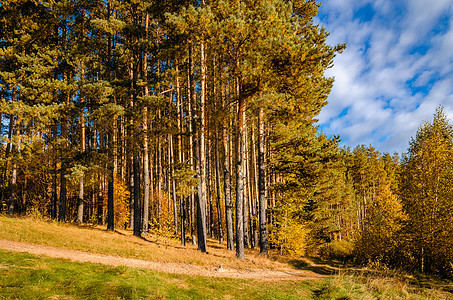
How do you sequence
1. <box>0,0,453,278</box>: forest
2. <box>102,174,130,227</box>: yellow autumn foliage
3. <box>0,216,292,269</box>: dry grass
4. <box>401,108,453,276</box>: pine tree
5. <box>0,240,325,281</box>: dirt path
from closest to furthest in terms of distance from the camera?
<box>0,240,325,281</box>: dirt path → <box>0,216,292,269</box>: dry grass → <box>0,0,453,278</box>: forest → <box>401,108,453,276</box>: pine tree → <box>102,174,130,227</box>: yellow autumn foliage

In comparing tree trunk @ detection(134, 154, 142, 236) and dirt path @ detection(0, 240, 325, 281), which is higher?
tree trunk @ detection(134, 154, 142, 236)

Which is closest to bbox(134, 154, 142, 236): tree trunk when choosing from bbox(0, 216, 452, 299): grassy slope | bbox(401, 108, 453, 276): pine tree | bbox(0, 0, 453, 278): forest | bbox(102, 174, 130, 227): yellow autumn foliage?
bbox(0, 0, 453, 278): forest

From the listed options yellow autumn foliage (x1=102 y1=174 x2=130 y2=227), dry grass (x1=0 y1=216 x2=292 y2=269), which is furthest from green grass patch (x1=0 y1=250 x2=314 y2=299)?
yellow autumn foliage (x1=102 y1=174 x2=130 y2=227)

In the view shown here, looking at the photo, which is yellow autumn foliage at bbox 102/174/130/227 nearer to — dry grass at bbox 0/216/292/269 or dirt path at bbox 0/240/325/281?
dry grass at bbox 0/216/292/269

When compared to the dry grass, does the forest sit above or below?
above

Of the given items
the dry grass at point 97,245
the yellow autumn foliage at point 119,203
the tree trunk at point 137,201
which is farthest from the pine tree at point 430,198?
the yellow autumn foliage at point 119,203

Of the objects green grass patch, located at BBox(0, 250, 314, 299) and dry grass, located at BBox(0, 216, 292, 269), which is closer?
green grass patch, located at BBox(0, 250, 314, 299)

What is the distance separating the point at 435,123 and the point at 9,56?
93.2 feet

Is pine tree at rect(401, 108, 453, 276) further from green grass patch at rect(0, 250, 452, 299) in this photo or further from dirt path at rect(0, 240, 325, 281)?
dirt path at rect(0, 240, 325, 281)

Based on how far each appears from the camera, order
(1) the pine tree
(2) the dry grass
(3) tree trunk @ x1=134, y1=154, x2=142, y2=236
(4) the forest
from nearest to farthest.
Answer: (2) the dry grass → (4) the forest → (1) the pine tree → (3) tree trunk @ x1=134, y1=154, x2=142, y2=236

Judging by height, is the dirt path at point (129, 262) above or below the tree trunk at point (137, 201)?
below

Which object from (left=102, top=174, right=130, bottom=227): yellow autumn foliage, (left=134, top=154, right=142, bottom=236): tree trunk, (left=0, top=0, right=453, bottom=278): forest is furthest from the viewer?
(left=102, top=174, right=130, bottom=227): yellow autumn foliage

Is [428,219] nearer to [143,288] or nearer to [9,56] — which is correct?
[143,288]

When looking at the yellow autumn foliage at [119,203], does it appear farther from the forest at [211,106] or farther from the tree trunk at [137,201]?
the tree trunk at [137,201]
